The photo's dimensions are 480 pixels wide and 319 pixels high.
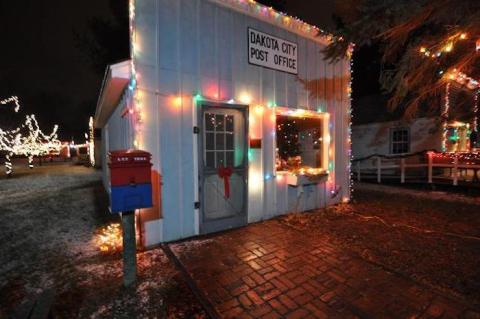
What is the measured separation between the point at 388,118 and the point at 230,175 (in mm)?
11754

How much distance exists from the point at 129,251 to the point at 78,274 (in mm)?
902

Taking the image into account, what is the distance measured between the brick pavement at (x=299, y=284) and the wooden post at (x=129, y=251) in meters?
0.69

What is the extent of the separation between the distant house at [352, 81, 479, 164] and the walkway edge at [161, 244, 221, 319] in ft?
37.5

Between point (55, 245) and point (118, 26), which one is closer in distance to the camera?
point (55, 245)

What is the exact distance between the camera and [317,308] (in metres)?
2.56

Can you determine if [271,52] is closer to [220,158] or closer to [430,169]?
[220,158]

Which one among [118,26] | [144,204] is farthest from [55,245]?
[118,26]

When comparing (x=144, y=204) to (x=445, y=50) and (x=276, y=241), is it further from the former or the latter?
(x=445, y=50)

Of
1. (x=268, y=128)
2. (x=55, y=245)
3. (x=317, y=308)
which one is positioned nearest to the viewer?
(x=317, y=308)

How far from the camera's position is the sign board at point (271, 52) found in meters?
5.18

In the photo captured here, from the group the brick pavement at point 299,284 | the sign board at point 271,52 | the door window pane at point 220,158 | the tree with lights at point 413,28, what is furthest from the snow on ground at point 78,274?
the tree with lights at point 413,28

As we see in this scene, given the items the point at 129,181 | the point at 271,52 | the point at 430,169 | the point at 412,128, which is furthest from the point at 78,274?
the point at 412,128

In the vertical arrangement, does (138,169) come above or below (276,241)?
above

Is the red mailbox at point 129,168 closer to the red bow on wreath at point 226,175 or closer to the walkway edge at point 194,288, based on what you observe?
the walkway edge at point 194,288
